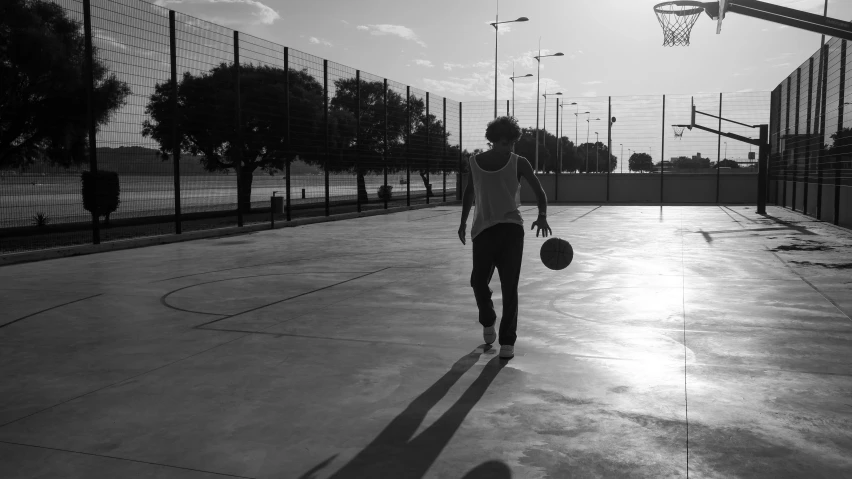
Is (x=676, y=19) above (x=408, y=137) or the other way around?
above

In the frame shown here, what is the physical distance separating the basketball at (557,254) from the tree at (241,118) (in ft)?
30.2

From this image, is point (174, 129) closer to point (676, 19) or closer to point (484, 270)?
point (484, 270)

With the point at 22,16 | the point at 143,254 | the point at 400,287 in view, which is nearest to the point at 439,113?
the point at 22,16

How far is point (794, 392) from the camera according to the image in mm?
4258

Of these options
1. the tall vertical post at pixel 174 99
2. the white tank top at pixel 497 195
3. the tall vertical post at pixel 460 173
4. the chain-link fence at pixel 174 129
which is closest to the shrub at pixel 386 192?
the chain-link fence at pixel 174 129

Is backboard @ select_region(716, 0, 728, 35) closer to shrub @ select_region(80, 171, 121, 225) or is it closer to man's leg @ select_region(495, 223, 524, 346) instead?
man's leg @ select_region(495, 223, 524, 346)

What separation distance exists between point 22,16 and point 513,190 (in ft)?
59.7

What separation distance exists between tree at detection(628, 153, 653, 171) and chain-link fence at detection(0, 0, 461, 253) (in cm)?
1232

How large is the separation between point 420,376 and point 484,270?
1023mm

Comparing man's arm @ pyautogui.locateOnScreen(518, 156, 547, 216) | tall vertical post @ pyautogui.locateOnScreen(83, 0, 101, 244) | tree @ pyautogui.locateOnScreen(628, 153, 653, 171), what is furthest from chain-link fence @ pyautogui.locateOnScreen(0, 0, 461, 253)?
tree @ pyautogui.locateOnScreen(628, 153, 653, 171)

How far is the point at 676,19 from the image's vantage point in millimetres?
16672

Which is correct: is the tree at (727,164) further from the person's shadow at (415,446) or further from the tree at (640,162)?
the person's shadow at (415,446)

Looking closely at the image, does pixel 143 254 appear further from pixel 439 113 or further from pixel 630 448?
pixel 439 113

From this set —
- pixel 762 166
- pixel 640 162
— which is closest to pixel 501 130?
pixel 762 166
